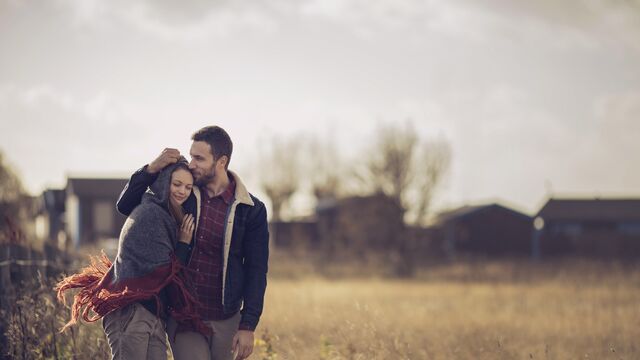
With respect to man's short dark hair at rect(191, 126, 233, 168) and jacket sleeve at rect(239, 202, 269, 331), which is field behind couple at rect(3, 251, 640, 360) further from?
man's short dark hair at rect(191, 126, 233, 168)

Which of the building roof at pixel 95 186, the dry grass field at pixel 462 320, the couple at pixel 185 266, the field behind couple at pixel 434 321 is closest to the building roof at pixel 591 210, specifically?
the field behind couple at pixel 434 321

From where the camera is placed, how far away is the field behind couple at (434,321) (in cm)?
641

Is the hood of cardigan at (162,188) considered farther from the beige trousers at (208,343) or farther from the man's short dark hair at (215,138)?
the beige trousers at (208,343)

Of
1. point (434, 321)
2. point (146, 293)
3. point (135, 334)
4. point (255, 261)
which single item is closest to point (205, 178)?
point (255, 261)

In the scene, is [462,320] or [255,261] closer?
[255,261]

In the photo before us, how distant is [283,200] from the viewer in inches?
2429

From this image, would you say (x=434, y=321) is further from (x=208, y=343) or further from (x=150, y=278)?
(x=150, y=278)

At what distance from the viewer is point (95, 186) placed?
129 ft

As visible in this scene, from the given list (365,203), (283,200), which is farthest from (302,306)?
(283,200)

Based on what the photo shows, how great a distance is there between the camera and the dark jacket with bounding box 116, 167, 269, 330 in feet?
13.6

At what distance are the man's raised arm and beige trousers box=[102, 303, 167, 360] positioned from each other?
682 mm

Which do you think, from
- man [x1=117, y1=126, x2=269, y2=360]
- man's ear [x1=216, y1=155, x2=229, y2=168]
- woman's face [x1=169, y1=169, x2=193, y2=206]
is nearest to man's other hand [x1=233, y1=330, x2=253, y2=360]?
man [x1=117, y1=126, x2=269, y2=360]

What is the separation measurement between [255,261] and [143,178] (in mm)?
921

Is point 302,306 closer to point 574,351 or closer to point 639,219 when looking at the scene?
point 574,351
